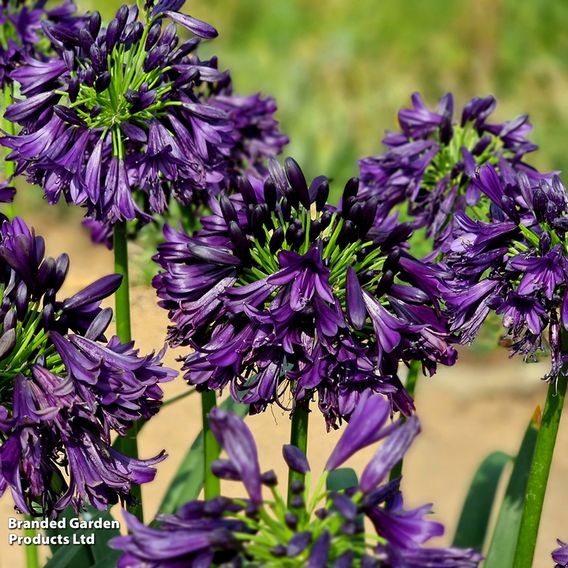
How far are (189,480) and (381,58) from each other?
756cm

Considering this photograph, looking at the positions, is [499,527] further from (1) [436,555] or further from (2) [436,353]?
(1) [436,555]

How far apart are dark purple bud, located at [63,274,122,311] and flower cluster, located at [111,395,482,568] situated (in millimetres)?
650

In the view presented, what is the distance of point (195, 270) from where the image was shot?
2076 mm

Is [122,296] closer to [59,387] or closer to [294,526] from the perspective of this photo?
[59,387]

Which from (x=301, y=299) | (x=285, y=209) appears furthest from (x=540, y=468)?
(x=285, y=209)

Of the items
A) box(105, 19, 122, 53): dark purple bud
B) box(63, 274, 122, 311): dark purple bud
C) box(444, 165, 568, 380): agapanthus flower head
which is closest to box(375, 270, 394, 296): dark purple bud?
box(444, 165, 568, 380): agapanthus flower head

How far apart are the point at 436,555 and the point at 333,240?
784 mm

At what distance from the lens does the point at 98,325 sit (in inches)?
76.9

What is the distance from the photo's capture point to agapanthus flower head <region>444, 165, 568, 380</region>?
1985 millimetres

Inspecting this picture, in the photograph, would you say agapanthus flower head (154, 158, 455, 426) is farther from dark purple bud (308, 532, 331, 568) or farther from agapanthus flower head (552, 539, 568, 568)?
dark purple bud (308, 532, 331, 568)

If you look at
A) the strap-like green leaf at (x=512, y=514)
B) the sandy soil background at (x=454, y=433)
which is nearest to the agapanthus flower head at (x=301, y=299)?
the strap-like green leaf at (x=512, y=514)

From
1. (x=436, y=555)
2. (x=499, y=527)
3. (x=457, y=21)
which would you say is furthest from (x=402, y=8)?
(x=436, y=555)

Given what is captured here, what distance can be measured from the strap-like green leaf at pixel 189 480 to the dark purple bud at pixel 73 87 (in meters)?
0.99

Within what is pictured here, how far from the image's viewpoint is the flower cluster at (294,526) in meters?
1.34
